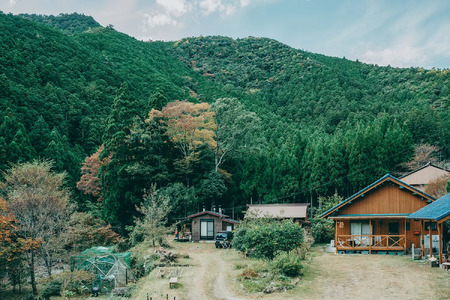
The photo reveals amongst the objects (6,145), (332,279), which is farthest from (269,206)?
(6,145)

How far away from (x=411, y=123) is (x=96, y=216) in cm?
4229

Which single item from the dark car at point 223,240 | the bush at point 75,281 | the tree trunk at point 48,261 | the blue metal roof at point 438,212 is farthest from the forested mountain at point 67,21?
the blue metal roof at point 438,212

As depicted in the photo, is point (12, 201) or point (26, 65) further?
point (26, 65)

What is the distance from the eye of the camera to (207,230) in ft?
109

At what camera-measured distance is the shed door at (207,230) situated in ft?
109

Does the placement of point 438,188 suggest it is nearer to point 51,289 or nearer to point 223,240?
point 223,240

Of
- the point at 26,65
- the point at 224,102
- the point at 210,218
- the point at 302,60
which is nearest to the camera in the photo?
the point at 210,218

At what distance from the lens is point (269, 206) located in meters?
35.2

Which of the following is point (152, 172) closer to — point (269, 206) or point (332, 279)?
point (269, 206)

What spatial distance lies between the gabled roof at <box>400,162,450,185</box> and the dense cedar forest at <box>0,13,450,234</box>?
2101 mm

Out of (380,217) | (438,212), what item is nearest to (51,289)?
(380,217)

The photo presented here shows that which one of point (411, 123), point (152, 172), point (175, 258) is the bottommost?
point (175, 258)

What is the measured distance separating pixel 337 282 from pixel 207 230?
61.6 feet

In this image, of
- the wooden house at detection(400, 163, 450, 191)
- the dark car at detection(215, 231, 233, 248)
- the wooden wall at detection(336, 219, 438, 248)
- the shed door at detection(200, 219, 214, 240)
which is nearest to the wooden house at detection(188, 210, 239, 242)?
the shed door at detection(200, 219, 214, 240)
